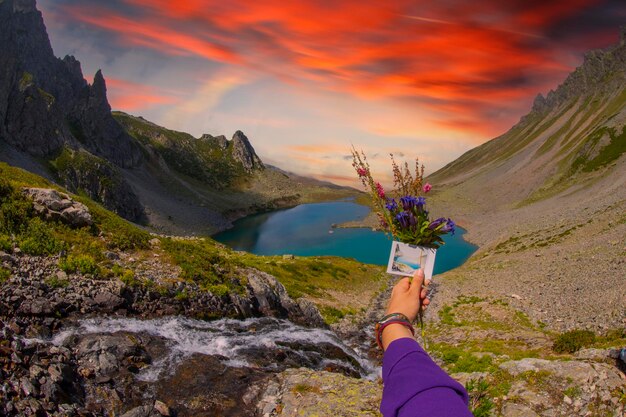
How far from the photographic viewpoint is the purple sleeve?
219 centimetres

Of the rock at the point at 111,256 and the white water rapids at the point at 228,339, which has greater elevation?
the rock at the point at 111,256

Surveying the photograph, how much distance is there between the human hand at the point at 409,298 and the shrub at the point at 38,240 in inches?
850

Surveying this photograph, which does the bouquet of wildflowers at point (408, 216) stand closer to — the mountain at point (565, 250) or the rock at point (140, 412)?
the rock at point (140, 412)

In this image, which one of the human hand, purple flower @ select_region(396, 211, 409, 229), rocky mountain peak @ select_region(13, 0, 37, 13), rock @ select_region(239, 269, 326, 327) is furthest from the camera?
rocky mountain peak @ select_region(13, 0, 37, 13)

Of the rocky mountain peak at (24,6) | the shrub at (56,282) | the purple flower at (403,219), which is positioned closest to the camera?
the purple flower at (403,219)

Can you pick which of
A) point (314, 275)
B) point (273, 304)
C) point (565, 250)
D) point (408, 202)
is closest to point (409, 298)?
point (408, 202)

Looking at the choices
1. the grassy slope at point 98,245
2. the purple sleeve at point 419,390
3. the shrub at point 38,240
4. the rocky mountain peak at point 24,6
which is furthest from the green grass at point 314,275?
the rocky mountain peak at point 24,6

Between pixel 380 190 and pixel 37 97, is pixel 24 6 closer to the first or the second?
pixel 37 97

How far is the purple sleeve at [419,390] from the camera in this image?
2.19 meters

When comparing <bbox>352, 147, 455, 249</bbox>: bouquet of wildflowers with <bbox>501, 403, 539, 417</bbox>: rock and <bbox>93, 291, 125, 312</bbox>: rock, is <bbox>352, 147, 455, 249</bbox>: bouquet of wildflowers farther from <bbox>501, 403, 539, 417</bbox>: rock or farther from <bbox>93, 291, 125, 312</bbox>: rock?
<bbox>93, 291, 125, 312</bbox>: rock

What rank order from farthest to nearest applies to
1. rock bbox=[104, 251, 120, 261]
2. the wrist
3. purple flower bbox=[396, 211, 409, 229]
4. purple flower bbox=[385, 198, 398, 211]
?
rock bbox=[104, 251, 120, 261]
purple flower bbox=[385, 198, 398, 211]
purple flower bbox=[396, 211, 409, 229]
the wrist

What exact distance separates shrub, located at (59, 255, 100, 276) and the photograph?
1941cm

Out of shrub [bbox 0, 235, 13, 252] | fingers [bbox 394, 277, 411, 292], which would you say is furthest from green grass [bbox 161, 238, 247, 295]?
fingers [bbox 394, 277, 411, 292]

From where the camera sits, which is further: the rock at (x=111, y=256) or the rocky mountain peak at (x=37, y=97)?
the rocky mountain peak at (x=37, y=97)
